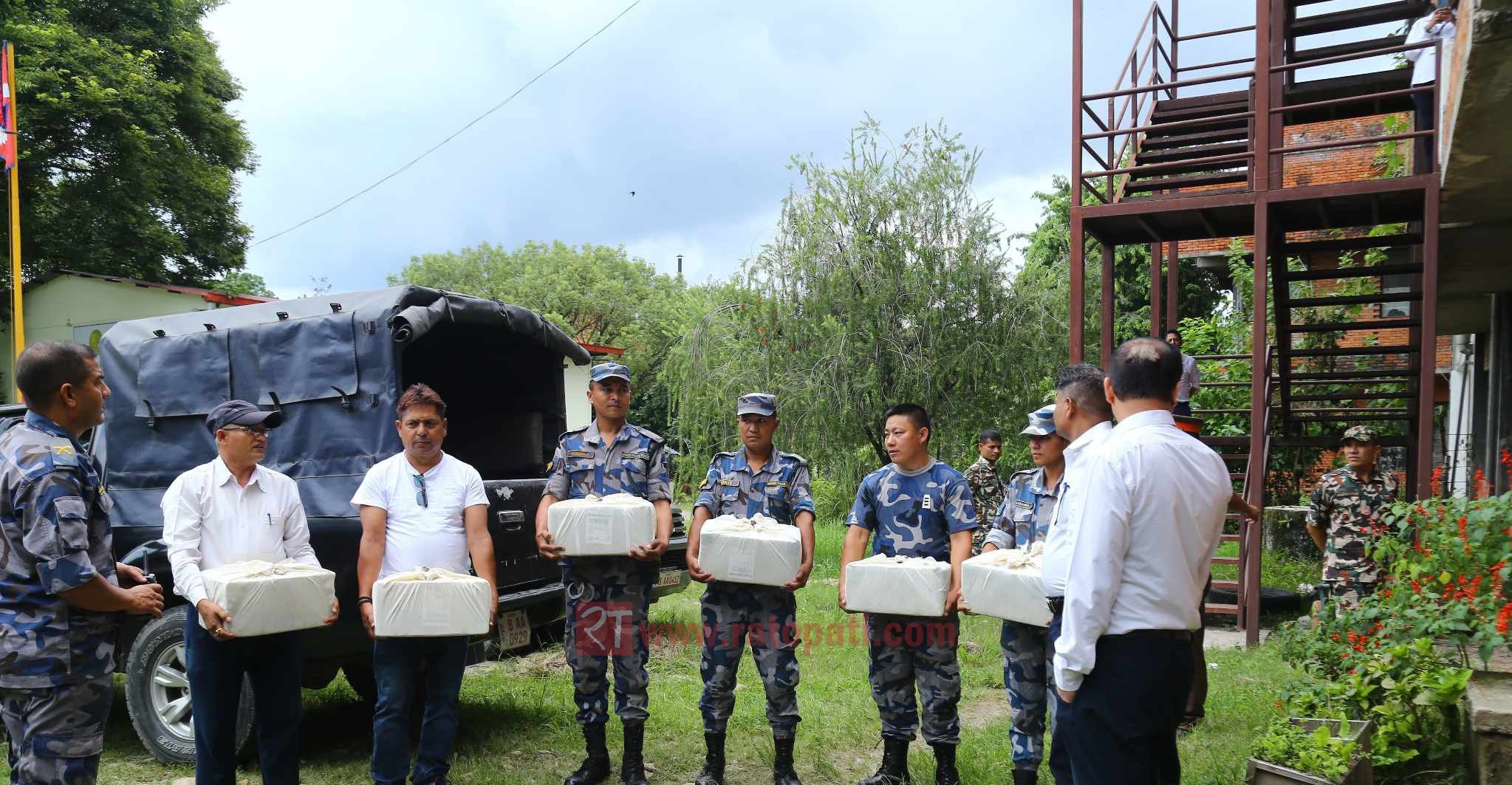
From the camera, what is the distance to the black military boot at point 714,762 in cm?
441

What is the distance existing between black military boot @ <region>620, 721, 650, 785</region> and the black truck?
31.0 inches

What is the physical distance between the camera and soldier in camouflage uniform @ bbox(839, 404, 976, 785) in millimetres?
4227

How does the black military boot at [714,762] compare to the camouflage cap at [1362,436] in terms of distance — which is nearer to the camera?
the black military boot at [714,762]

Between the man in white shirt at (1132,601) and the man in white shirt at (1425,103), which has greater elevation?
the man in white shirt at (1425,103)

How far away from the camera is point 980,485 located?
8.59 m

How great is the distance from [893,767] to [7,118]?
53.2 feet

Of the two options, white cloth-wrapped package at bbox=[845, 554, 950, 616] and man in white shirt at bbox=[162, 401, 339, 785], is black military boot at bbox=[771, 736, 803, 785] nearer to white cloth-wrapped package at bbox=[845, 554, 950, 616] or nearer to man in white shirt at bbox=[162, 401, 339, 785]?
white cloth-wrapped package at bbox=[845, 554, 950, 616]

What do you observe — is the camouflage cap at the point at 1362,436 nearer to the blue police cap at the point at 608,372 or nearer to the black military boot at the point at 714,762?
the black military boot at the point at 714,762

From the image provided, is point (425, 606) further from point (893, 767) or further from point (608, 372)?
point (893, 767)

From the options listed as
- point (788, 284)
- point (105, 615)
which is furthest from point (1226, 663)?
point (788, 284)

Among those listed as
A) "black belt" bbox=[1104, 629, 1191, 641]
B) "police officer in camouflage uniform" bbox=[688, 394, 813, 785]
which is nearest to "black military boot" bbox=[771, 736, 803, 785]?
"police officer in camouflage uniform" bbox=[688, 394, 813, 785]

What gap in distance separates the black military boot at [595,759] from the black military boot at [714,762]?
42 cm

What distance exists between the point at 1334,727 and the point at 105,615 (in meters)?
4.39

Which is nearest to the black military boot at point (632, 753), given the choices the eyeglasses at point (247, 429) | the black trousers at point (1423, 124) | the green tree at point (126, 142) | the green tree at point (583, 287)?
the eyeglasses at point (247, 429)
